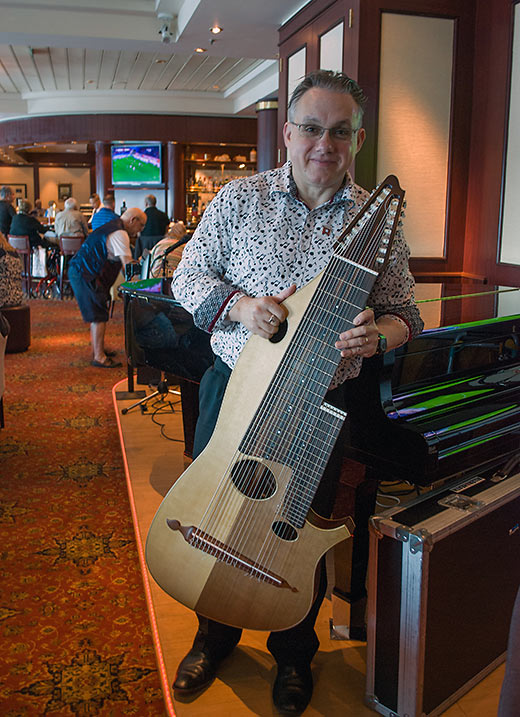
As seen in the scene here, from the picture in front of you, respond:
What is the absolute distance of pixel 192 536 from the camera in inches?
64.8

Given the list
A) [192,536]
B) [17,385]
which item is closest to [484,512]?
[192,536]

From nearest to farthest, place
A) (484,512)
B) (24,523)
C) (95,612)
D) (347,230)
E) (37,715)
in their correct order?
(347,230) < (484,512) < (37,715) < (95,612) < (24,523)

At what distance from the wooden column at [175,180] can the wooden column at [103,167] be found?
4.21 feet

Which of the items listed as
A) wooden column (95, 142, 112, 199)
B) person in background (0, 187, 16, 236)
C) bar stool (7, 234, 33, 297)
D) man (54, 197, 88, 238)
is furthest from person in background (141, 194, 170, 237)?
wooden column (95, 142, 112, 199)

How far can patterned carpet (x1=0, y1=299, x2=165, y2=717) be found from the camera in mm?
2117

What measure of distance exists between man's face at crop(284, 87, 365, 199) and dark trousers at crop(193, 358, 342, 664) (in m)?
0.58

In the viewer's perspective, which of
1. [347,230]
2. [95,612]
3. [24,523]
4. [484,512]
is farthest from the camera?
[24,523]

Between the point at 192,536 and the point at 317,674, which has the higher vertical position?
the point at 192,536

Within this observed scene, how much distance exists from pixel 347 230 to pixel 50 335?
6.66 metres

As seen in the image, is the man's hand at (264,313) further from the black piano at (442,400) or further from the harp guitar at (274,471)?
the black piano at (442,400)

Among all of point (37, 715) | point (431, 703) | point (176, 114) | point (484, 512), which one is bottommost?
point (37, 715)

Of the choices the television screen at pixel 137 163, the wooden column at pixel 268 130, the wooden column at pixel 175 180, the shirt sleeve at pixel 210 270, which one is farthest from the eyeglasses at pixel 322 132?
the television screen at pixel 137 163

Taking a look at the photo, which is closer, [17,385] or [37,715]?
[37,715]

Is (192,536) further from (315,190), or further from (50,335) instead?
(50,335)
